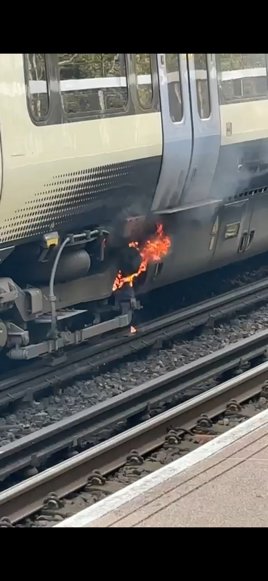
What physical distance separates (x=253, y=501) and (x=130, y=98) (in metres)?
4.47

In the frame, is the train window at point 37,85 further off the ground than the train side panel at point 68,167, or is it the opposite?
the train window at point 37,85

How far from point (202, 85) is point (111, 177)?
5.82ft

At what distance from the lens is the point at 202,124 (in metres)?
10.9

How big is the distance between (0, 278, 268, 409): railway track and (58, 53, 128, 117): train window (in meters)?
1.98

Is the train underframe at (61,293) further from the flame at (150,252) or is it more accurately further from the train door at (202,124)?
the train door at (202,124)

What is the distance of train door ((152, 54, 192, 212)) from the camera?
10.3 m

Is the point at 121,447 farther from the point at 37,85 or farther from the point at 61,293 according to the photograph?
the point at 37,85

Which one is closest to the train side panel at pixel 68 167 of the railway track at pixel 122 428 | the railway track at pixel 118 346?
the railway track at pixel 118 346

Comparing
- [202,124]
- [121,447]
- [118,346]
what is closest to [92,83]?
[202,124]

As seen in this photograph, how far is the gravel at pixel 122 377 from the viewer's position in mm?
8763

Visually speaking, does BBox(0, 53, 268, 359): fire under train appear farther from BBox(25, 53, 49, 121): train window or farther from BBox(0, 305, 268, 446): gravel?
BBox(0, 305, 268, 446): gravel

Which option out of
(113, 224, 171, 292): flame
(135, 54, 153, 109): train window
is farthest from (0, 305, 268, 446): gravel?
(135, 54, 153, 109): train window

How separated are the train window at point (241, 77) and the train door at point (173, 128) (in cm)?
76
